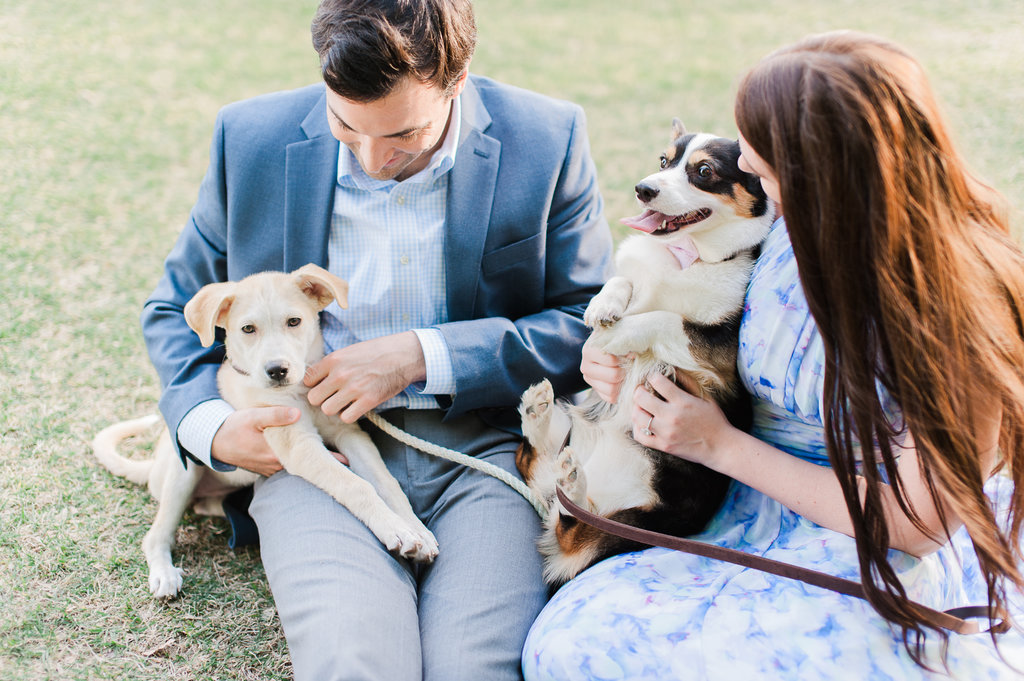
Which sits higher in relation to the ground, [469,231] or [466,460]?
[469,231]

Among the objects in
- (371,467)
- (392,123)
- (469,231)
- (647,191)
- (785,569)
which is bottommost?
(371,467)

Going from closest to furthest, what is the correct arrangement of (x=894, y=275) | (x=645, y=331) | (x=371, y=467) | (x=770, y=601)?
1. (x=894, y=275)
2. (x=770, y=601)
3. (x=645, y=331)
4. (x=371, y=467)

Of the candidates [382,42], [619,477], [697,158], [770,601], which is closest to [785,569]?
[770,601]

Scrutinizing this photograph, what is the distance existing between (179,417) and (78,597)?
649 millimetres

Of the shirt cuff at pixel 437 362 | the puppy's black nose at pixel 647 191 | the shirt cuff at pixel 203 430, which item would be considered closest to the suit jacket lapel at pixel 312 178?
the shirt cuff at pixel 437 362

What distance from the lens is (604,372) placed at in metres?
2.29

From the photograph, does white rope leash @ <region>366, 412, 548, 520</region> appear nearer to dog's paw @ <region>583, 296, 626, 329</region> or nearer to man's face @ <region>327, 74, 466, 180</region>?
dog's paw @ <region>583, 296, 626, 329</region>

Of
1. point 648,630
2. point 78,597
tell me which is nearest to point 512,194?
point 648,630

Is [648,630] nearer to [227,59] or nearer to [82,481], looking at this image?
[82,481]

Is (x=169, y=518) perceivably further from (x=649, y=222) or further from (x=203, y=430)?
(x=649, y=222)

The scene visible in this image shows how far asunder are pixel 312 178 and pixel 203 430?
82 centimetres

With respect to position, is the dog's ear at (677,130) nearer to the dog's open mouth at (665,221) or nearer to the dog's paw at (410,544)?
the dog's open mouth at (665,221)

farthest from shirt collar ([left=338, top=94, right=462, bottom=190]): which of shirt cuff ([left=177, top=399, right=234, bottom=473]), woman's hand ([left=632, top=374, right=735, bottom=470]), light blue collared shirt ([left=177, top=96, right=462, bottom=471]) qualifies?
woman's hand ([left=632, top=374, right=735, bottom=470])

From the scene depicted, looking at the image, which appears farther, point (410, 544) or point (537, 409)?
point (537, 409)
